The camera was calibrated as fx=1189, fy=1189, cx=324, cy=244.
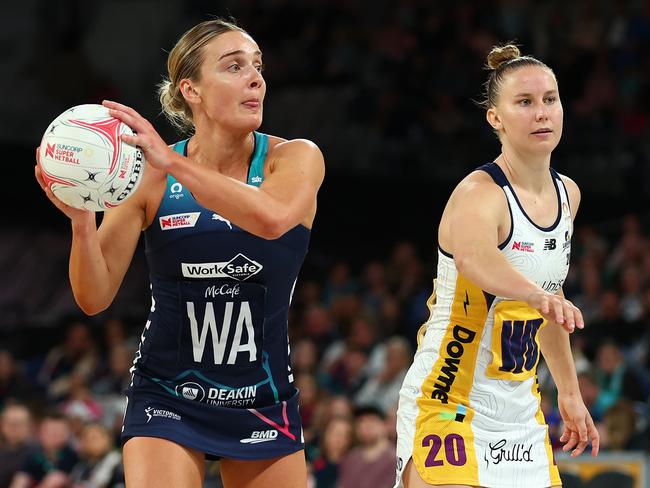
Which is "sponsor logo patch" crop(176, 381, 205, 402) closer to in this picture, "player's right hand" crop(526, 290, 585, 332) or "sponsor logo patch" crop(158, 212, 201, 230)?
"sponsor logo patch" crop(158, 212, 201, 230)

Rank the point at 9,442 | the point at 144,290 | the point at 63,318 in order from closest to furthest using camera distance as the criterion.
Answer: the point at 9,442 → the point at 63,318 → the point at 144,290

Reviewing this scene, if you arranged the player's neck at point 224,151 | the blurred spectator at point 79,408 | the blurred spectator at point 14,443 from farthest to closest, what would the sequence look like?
the blurred spectator at point 79,408 < the blurred spectator at point 14,443 < the player's neck at point 224,151

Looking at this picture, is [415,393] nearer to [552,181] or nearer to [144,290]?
[552,181]

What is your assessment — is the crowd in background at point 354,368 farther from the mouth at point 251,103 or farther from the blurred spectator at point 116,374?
the mouth at point 251,103

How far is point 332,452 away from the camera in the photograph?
9477mm

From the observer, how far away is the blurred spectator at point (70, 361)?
13.5 m

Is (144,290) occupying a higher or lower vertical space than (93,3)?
lower

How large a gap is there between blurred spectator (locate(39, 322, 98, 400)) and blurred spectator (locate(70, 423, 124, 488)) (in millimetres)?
2826

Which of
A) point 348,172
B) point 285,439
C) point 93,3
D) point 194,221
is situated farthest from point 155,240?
point 93,3

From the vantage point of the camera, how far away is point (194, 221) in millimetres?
4457

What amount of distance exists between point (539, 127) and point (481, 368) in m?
0.95

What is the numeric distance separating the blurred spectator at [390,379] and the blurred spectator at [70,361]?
12.4ft

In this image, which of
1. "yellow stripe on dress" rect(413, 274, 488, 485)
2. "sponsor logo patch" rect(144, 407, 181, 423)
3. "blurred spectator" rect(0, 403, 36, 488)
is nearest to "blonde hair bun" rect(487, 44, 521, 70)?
"yellow stripe on dress" rect(413, 274, 488, 485)

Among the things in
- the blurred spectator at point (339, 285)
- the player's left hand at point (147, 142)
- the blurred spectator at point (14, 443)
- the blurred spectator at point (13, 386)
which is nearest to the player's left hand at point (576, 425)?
the player's left hand at point (147, 142)
